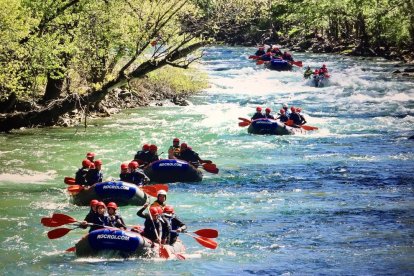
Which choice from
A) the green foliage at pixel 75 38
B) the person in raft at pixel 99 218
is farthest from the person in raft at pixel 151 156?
the person in raft at pixel 99 218

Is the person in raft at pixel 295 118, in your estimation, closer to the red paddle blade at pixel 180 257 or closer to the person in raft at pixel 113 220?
the person in raft at pixel 113 220

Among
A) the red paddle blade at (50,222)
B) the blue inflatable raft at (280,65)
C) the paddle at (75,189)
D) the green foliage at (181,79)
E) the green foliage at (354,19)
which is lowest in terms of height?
the red paddle blade at (50,222)

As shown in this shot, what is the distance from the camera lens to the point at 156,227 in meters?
14.7

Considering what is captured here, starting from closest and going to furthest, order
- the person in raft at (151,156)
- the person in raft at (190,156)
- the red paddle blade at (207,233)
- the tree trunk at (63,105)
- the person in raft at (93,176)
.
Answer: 1. the red paddle blade at (207,233)
2. the person in raft at (93,176)
3. the person in raft at (151,156)
4. the person in raft at (190,156)
5. the tree trunk at (63,105)

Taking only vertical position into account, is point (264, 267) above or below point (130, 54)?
below

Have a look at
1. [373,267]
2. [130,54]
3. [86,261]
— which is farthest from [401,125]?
[86,261]

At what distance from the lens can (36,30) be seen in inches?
1109

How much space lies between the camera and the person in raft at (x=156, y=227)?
14.6 meters

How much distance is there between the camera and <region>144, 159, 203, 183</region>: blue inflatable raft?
21.2 metres

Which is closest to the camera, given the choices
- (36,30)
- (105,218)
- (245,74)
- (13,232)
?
(105,218)

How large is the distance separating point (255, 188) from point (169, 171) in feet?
8.44

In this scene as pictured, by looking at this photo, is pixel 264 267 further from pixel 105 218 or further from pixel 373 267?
pixel 105 218

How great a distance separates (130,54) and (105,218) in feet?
58.5

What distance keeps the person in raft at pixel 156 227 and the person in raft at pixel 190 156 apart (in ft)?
25.4
